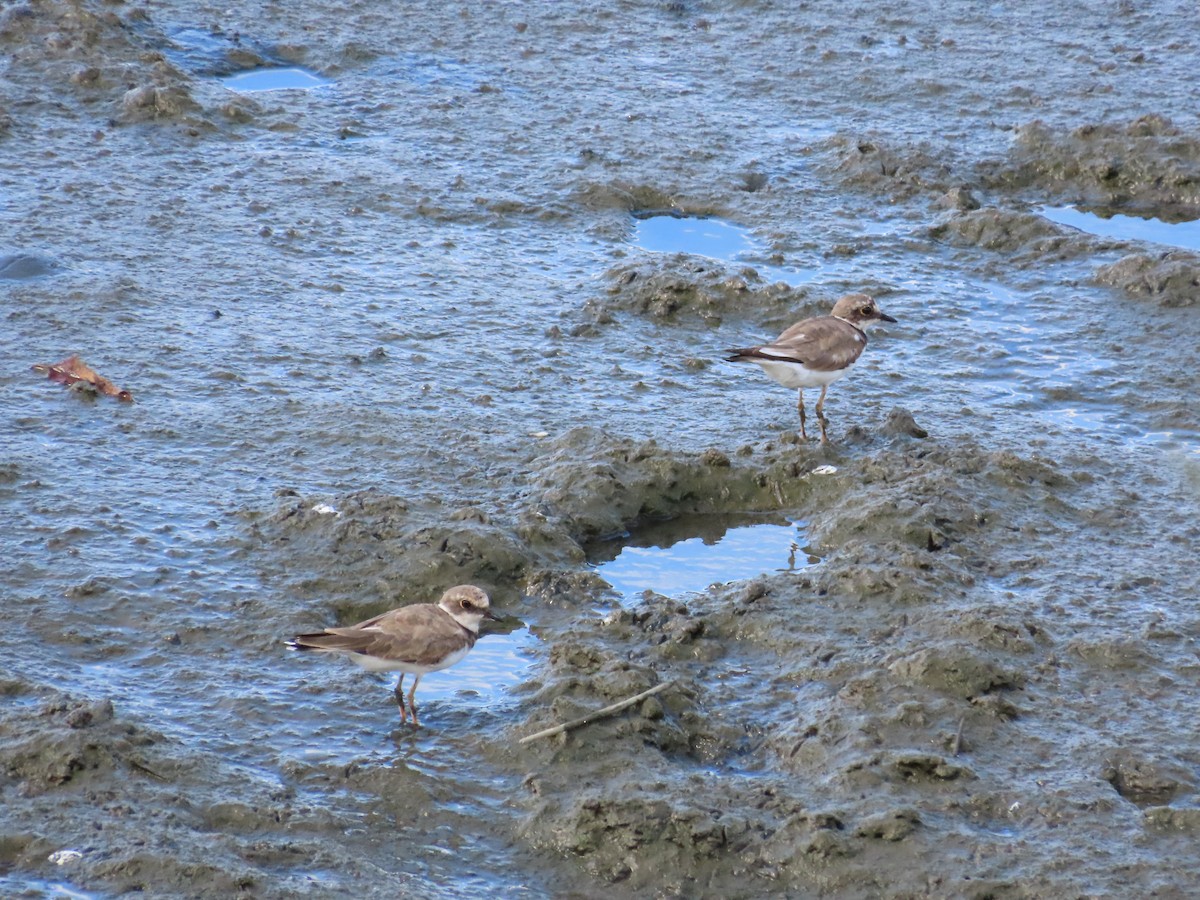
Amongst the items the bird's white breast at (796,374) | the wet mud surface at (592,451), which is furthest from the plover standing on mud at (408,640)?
the bird's white breast at (796,374)

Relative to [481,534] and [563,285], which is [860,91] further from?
[481,534]

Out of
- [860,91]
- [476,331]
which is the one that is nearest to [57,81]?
[476,331]

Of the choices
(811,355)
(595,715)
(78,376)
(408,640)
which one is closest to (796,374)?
(811,355)

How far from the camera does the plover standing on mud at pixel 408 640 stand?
6.15 m

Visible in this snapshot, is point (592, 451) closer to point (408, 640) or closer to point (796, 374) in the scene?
point (796, 374)

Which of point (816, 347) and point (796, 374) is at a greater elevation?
point (816, 347)

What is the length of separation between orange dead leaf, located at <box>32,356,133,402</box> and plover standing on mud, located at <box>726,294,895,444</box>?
3568 mm

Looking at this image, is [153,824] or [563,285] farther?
[563,285]

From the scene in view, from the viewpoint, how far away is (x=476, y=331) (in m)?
9.52

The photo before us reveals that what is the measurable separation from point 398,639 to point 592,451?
Result: 2.26 m

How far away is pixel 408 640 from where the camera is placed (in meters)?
6.16

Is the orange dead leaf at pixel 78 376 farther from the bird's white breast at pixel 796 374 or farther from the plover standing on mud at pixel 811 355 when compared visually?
the bird's white breast at pixel 796 374

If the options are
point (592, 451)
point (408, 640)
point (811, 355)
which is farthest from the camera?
point (811, 355)

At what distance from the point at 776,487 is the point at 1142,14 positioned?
8.10 m
